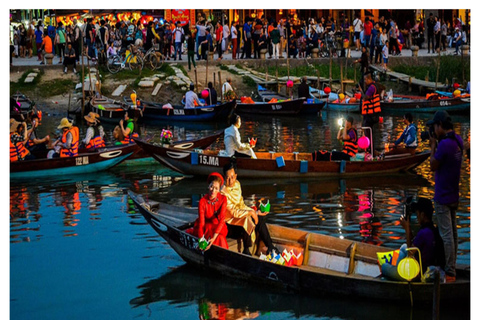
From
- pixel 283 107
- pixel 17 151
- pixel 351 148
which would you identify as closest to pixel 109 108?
pixel 283 107

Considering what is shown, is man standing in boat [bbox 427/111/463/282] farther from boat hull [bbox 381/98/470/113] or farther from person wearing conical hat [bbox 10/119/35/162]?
boat hull [bbox 381/98/470/113]

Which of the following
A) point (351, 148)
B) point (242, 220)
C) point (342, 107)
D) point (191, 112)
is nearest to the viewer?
point (242, 220)

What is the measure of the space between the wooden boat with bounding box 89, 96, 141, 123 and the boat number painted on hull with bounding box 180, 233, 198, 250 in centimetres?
1698

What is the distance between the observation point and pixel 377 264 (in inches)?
376

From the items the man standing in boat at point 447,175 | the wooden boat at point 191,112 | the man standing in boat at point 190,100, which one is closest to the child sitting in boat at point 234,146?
the man standing in boat at point 447,175

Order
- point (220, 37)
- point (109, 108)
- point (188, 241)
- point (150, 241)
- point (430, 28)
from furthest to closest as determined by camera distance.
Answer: point (430, 28) < point (220, 37) < point (109, 108) < point (150, 241) < point (188, 241)

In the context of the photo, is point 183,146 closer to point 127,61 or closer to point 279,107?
point 279,107

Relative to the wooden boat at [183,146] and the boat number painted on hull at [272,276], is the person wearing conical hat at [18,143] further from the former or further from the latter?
the boat number painted on hull at [272,276]

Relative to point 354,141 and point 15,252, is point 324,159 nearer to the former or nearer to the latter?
point 354,141

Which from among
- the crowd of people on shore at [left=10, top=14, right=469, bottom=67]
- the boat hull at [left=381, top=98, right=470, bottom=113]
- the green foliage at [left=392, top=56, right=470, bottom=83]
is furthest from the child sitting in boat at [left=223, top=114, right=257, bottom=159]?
the green foliage at [left=392, top=56, right=470, bottom=83]

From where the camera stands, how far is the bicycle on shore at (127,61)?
3250cm

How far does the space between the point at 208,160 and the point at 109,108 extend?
Answer: 12254mm

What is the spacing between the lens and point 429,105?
27.5 m

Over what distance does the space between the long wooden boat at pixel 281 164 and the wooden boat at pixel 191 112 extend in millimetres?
9963
